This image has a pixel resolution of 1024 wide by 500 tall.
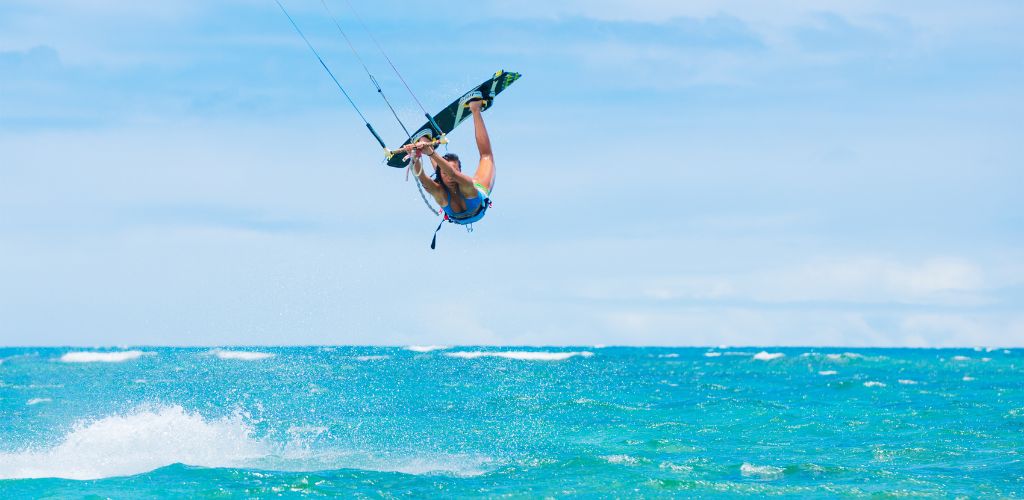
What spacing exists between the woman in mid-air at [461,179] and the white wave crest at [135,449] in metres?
8.70

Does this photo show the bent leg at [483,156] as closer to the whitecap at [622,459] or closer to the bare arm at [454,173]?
the bare arm at [454,173]

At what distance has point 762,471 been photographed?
16641mm

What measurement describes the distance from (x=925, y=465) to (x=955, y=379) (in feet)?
98.8

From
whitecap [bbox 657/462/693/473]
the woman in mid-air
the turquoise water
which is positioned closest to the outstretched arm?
the woman in mid-air

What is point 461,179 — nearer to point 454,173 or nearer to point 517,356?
point 454,173

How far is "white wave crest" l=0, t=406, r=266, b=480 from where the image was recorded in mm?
16906

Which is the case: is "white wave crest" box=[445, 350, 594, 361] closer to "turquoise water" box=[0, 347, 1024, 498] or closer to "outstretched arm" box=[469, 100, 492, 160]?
"turquoise water" box=[0, 347, 1024, 498]

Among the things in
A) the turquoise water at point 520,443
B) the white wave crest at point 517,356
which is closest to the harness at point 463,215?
the turquoise water at point 520,443

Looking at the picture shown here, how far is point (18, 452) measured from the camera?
19516 millimetres

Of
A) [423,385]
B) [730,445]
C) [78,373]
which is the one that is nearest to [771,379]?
[423,385]

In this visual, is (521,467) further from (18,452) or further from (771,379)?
(771,379)

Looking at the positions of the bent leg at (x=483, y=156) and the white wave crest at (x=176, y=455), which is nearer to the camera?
the bent leg at (x=483, y=156)

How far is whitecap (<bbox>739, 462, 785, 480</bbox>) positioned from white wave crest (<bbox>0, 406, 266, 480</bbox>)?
28.4ft

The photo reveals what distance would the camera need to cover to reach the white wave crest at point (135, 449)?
55.5 feet
